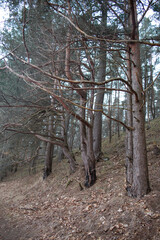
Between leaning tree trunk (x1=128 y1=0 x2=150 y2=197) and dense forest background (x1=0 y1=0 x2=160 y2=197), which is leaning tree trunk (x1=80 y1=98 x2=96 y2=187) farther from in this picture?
leaning tree trunk (x1=128 y1=0 x2=150 y2=197)

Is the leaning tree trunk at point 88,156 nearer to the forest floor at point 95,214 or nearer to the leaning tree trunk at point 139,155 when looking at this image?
the forest floor at point 95,214

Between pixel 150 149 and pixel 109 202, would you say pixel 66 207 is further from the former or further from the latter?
pixel 150 149

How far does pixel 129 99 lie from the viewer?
Answer: 217 inches

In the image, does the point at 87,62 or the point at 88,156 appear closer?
the point at 88,156

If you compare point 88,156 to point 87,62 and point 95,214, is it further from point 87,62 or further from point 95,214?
point 87,62

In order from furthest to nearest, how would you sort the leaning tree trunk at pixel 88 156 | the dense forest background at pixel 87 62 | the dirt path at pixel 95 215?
the leaning tree trunk at pixel 88 156 → the dense forest background at pixel 87 62 → the dirt path at pixel 95 215

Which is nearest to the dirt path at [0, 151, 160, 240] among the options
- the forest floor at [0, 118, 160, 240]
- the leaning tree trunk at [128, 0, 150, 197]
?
the forest floor at [0, 118, 160, 240]

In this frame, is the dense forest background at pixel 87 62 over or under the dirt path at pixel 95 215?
over

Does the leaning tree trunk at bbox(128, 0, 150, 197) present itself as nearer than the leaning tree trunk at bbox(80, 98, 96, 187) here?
Yes

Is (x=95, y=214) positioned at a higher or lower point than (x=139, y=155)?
lower

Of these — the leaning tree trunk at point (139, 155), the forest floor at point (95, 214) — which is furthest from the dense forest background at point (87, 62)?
the forest floor at point (95, 214)

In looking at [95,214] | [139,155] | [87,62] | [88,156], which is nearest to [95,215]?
[95,214]

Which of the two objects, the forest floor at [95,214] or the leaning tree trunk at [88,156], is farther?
the leaning tree trunk at [88,156]

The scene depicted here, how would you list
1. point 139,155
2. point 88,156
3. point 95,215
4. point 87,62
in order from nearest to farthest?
point 139,155, point 95,215, point 88,156, point 87,62
